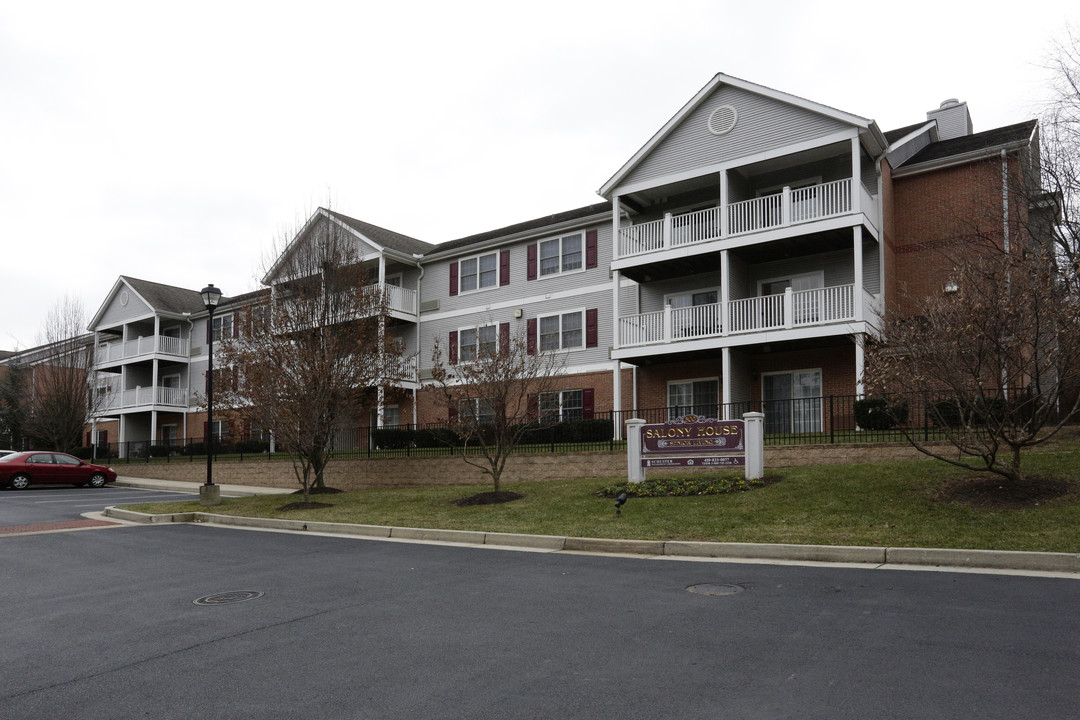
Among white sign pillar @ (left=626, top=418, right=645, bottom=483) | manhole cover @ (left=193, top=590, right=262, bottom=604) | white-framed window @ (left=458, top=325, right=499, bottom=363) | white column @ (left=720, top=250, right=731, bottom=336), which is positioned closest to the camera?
manhole cover @ (left=193, top=590, right=262, bottom=604)

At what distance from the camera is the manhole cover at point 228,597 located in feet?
26.1

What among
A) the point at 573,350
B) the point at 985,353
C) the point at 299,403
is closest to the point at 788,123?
the point at 573,350

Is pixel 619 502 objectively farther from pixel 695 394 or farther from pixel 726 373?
pixel 695 394

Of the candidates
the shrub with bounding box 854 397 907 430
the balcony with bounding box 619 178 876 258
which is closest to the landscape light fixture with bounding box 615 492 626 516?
the shrub with bounding box 854 397 907 430

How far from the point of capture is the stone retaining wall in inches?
645

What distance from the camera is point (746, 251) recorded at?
23219 millimetres

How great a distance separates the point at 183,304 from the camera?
43844mm

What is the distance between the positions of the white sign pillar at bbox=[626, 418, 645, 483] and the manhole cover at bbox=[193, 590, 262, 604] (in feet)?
30.6

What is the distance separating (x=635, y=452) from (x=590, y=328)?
11.4m

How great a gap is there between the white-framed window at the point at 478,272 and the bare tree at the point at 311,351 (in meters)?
7.86

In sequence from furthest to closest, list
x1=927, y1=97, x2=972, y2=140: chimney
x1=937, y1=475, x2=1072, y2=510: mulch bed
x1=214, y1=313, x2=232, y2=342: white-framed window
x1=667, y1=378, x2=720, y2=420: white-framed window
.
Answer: x1=214, y1=313, x2=232, y2=342: white-framed window
x1=927, y1=97, x2=972, y2=140: chimney
x1=667, y1=378, x2=720, y2=420: white-framed window
x1=937, y1=475, x2=1072, y2=510: mulch bed

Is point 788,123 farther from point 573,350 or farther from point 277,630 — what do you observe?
point 277,630

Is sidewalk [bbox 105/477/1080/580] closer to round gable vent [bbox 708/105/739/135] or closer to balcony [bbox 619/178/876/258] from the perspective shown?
balcony [bbox 619/178/876/258]

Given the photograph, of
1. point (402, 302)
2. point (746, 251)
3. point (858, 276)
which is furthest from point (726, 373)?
point (402, 302)
